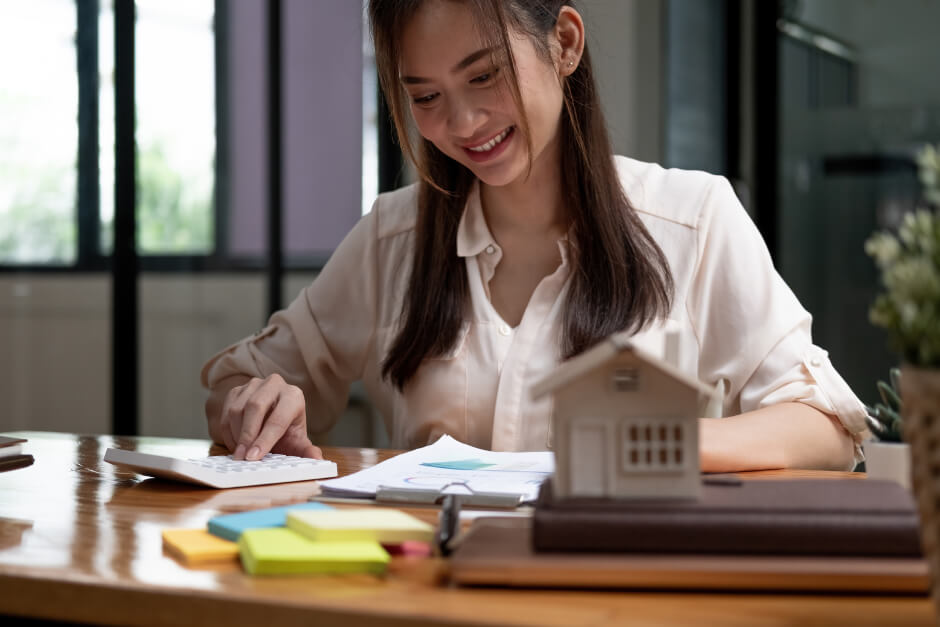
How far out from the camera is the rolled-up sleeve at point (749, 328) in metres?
1.45

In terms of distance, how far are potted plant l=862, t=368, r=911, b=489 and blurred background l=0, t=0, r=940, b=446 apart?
0.92m

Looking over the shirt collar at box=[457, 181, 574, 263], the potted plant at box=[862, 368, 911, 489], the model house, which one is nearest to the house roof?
the model house

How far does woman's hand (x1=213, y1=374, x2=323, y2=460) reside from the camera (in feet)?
4.42

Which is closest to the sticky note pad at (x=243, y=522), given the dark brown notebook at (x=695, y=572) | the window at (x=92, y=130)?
the dark brown notebook at (x=695, y=572)

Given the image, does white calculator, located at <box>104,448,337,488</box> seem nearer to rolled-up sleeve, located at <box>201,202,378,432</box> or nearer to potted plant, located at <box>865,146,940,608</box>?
rolled-up sleeve, located at <box>201,202,378,432</box>

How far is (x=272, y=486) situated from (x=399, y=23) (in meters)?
0.72

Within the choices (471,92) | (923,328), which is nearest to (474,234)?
(471,92)

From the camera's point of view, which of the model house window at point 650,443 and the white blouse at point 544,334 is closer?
the model house window at point 650,443

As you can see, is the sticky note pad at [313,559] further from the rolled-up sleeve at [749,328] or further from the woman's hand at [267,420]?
the rolled-up sleeve at [749,328]

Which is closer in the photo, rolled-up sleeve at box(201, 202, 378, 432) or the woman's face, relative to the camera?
the woman's face

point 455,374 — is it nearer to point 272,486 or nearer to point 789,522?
point 272,486

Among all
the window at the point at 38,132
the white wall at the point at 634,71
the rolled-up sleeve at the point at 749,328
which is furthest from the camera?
the white wall at the point at 634,71

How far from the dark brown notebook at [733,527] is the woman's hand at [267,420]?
0.64 meters

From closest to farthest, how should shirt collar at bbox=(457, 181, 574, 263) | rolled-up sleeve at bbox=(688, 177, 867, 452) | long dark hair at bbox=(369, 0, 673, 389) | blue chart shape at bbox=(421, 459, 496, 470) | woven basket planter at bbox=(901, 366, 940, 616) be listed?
woven basket planter at bbox=(901, 366, 940, 616) < blue chart shape at bbox=(421, 459, 496, 470) < rolled-up sleeve at bbox=(688, 177, 867, 452) < long dark hair at bbox=(369, 0, 673, 389) < shirt collar at bbox=(457, 181, 574, 263)
